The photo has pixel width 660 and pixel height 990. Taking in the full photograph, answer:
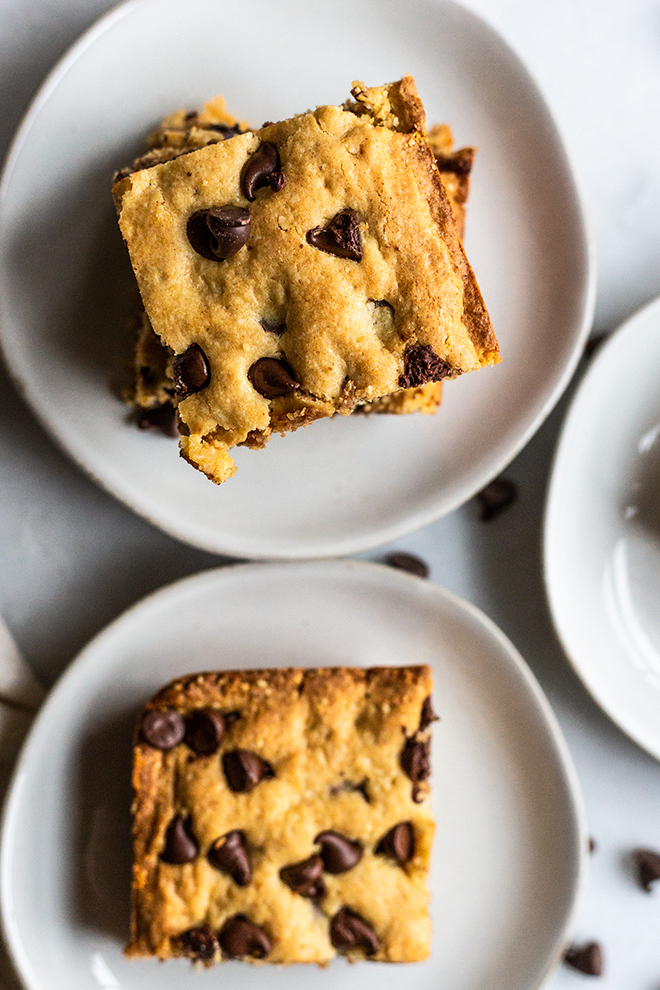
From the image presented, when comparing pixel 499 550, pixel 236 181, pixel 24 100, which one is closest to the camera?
pixel 236 181

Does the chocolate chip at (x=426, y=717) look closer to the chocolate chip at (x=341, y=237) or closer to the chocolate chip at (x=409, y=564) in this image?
the chocolate chip at (x=409, y=564)

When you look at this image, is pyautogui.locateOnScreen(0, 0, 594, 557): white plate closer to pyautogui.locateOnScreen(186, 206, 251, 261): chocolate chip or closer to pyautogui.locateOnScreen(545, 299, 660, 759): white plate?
pyautogui.locateOnScreen(545, 299, 660, 759): white plate

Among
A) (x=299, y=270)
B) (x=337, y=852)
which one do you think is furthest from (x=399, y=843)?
(x=299, y=270)

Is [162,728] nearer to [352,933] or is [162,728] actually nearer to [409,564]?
[352,933]

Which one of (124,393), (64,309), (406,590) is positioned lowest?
(406,590)

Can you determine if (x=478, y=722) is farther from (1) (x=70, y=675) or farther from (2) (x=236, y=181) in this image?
(2) (x=236, y=181)

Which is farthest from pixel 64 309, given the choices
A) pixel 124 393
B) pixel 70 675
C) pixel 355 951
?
pixel 355 951

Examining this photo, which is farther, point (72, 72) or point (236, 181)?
point (72, 72)
